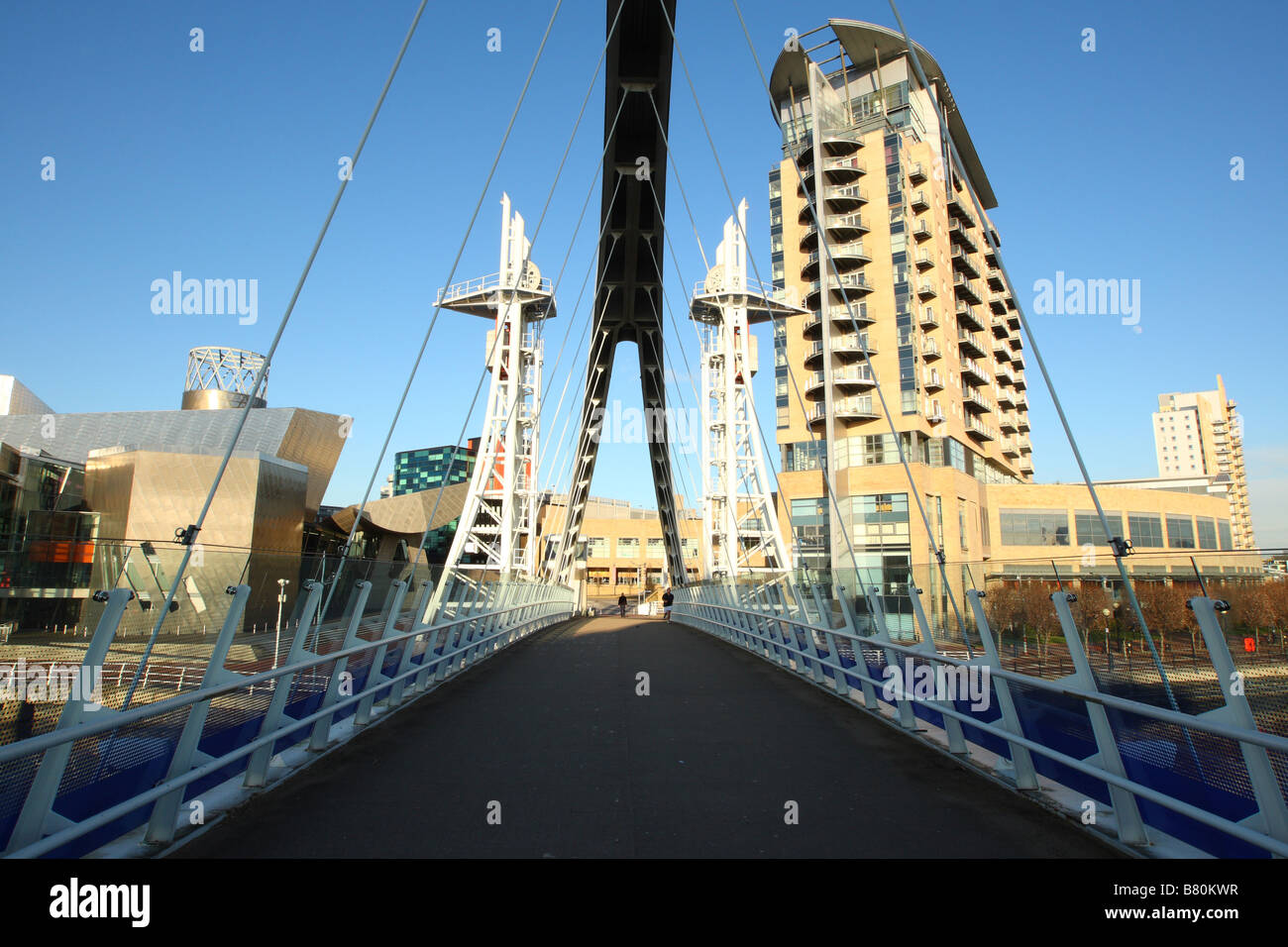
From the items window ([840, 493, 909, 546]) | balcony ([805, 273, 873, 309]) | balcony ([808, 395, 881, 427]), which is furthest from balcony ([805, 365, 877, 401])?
window ([840, 493, 909, 546])

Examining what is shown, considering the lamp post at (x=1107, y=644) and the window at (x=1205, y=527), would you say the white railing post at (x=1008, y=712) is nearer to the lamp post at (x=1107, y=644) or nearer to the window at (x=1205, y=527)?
the lamp post at (x=1107, y=644)

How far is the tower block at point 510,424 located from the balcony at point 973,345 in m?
37.0

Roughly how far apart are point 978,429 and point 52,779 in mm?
61066

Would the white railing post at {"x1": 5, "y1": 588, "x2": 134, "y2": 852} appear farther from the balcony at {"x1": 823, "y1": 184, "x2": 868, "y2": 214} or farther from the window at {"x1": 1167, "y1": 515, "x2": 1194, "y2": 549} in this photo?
the window at {"x1": 1167, "y1": 515, "x2": 1194, "y2": 549}

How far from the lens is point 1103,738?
4383 mm

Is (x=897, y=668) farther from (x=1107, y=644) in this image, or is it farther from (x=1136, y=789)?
(x=1136, y=789)

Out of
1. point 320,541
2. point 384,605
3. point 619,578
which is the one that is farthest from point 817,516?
point 384,605

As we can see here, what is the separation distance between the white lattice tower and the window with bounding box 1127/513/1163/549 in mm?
29699

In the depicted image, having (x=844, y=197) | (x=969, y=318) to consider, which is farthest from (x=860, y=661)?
(x=969, y=318)

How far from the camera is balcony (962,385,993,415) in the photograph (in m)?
57.5

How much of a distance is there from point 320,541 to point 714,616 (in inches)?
1510
